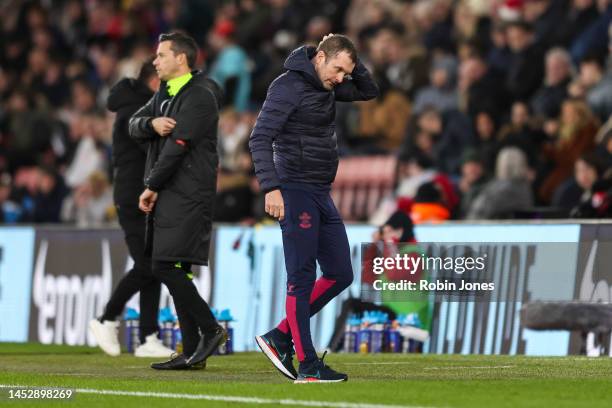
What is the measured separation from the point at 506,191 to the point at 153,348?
5214 millimetres

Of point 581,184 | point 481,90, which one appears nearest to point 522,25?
point 481,90

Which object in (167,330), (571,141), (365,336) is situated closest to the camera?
(167,330)

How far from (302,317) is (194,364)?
147cm

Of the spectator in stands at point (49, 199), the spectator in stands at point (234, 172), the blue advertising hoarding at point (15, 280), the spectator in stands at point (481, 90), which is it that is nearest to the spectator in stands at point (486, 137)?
the spectator in stands at point (481, 90)

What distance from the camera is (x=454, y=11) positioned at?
20.2 m

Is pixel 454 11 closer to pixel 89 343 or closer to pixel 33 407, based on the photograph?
pixel 89 343

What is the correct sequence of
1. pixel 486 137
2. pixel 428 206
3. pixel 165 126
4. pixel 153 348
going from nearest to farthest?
pixel 165 126 < pixel 153 348 < pixel 428 206 < pixel 486 137

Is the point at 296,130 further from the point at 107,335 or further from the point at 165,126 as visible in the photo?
the point at 107,335

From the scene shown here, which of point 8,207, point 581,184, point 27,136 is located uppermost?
point 581,184

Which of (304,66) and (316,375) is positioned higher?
(304,66)

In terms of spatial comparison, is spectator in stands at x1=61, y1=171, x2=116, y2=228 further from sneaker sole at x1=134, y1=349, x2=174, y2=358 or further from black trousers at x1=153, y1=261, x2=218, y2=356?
black trousers at x1=153, y1=261, x2=218, y2=356

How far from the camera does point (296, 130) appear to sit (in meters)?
9.23

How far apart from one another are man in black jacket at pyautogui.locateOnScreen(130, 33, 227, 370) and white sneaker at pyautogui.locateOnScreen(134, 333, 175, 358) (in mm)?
1361

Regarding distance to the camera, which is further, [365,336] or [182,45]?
[365,336]
